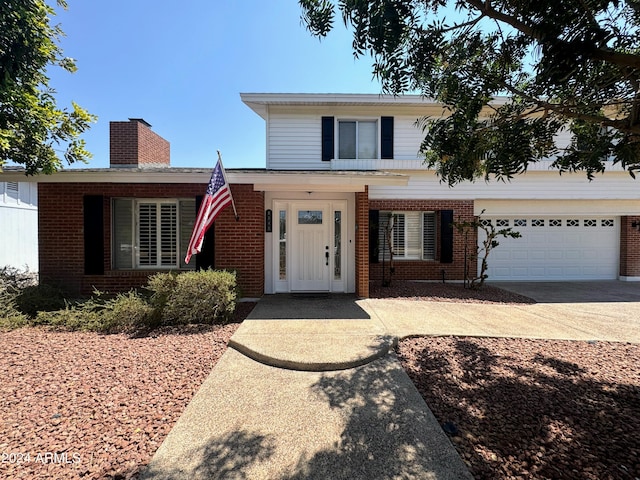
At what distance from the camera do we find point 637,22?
380cm

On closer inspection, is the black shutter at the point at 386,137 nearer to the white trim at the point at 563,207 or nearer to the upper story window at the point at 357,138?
the upper story window at the point at 357,138

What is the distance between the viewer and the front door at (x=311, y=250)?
7941mm

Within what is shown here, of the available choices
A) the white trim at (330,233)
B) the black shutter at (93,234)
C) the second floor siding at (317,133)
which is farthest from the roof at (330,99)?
the black shutter at (93,234)

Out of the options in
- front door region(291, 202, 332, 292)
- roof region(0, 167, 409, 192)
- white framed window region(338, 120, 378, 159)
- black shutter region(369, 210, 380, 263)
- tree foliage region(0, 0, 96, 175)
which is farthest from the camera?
white framed window region(338, 120, 378, 159)

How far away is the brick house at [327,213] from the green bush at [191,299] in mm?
1657

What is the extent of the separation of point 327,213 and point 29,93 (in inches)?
258

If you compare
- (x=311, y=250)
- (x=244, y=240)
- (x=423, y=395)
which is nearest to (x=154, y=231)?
(x=244, y=240)

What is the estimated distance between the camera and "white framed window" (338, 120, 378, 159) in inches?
406

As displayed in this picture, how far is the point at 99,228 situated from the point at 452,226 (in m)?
10.3

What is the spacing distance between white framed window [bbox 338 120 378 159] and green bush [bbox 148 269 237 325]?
666cm

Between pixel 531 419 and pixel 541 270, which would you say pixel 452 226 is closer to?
pixel 541 270

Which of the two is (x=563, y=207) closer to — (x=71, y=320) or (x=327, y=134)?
(x=327, y=134)

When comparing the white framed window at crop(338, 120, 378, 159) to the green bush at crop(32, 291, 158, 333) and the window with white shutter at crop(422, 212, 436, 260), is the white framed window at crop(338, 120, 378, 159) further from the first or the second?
the green bush at crop(32, 291, 158, 333)

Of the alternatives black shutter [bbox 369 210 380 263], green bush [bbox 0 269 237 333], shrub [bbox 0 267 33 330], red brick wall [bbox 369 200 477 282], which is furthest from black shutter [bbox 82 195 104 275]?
red brick wall [bbox 369 200 477 282]
